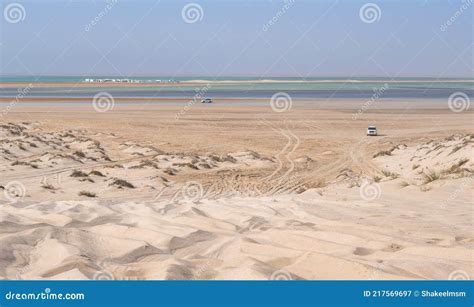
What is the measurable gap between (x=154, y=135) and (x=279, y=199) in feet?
75.0

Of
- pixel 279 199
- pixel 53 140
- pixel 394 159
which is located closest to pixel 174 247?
pixel 279 199

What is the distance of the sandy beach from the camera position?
7.03 m

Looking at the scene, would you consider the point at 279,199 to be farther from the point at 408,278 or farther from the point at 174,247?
the point at 408,278

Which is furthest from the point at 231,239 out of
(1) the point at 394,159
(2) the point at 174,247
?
(1) the point at 394,159

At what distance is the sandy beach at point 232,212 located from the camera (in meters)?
7.03

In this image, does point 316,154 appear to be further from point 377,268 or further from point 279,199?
point 377,268

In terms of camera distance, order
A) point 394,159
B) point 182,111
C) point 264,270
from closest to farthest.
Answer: point 264,270
point 394,159
point 182,111

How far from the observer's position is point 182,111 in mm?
54031

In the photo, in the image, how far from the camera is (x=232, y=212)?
10531mm
